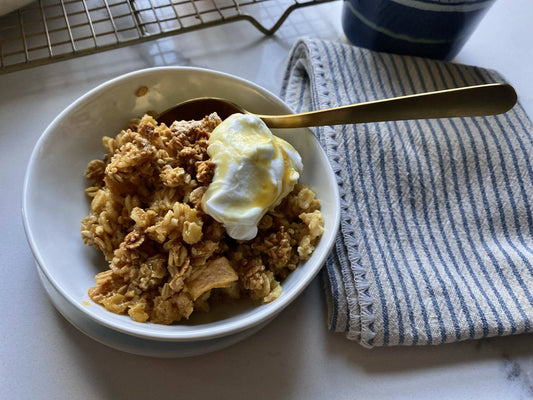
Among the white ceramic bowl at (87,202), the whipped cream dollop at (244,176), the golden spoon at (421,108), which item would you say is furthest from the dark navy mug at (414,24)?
the whipped cream dollop at (244,176)

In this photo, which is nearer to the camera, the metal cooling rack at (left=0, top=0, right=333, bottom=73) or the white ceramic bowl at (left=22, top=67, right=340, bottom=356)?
the white ceramic bowl at (left=22, top=67, right=340, bottom=356)

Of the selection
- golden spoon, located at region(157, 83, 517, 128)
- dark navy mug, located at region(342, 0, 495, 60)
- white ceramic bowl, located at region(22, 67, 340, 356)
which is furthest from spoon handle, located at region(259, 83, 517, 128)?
dark navy mug, located at region(342, 0, 495, 60)

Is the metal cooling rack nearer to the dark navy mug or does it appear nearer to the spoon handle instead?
the dark navy mug

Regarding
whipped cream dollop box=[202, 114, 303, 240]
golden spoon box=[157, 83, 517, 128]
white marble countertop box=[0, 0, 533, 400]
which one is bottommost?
white marble countertop box=[0, 0, 533, 400]

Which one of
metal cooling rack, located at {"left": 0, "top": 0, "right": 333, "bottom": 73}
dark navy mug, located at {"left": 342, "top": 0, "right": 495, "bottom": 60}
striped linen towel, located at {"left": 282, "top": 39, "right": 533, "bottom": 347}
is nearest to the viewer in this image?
striped linen towel, located at {"left": 282, "top": 39, "right": 533, "bottom": 347}

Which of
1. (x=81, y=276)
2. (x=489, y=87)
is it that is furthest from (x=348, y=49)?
(x=81, y=276)

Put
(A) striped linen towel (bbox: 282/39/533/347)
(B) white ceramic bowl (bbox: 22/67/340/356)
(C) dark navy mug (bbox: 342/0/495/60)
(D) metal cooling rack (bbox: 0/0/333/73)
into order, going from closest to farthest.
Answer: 1. (B) white ceramic bowl (bbox: 22/67/340/356)
2. (A) striped linen towel (bbox: 282/39/533/347)
3. (C) dark navy mug (bbox: 342/0/495/60)
4. (D) metal cooling rack (bbox: 0/0/333/73)

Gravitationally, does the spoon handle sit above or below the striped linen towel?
above

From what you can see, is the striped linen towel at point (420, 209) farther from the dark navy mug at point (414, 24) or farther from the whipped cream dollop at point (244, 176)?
the whipped cream dollop at point (244, 176)
